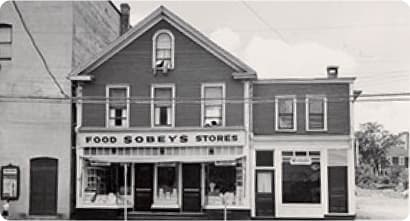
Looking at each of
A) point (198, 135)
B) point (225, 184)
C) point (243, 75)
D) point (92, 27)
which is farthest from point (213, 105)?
point (92, 27)

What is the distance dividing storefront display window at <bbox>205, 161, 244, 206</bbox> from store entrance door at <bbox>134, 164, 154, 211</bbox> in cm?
146

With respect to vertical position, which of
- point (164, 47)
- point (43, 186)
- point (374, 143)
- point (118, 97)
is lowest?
point (43, 186)

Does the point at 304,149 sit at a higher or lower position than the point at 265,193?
higher

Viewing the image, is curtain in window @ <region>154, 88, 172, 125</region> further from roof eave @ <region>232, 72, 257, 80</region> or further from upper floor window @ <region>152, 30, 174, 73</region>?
roof eave @ <region>232, 72, 257, 80</region>

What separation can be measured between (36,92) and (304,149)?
22.5 ft

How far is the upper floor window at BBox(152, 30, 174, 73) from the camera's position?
760 inches

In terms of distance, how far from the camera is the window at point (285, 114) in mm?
18828

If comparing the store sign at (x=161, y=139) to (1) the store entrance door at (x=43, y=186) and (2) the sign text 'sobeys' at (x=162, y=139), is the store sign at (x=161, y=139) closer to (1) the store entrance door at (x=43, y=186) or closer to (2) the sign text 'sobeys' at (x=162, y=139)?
(2) the sign text 'sobeys' at (x=162, y=139)

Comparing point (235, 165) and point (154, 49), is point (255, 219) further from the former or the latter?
point (154, 49)

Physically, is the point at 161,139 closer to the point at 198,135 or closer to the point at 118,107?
the point at 198,135

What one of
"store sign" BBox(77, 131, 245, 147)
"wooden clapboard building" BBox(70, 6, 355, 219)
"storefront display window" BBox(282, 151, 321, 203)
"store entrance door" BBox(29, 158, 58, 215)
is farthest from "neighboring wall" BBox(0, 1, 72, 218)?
"storefront display window" BBox(282, 151, 321, 203)

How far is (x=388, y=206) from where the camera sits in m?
17.1

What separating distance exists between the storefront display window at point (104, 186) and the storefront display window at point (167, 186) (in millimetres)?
755

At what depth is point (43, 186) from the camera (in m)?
18.9
